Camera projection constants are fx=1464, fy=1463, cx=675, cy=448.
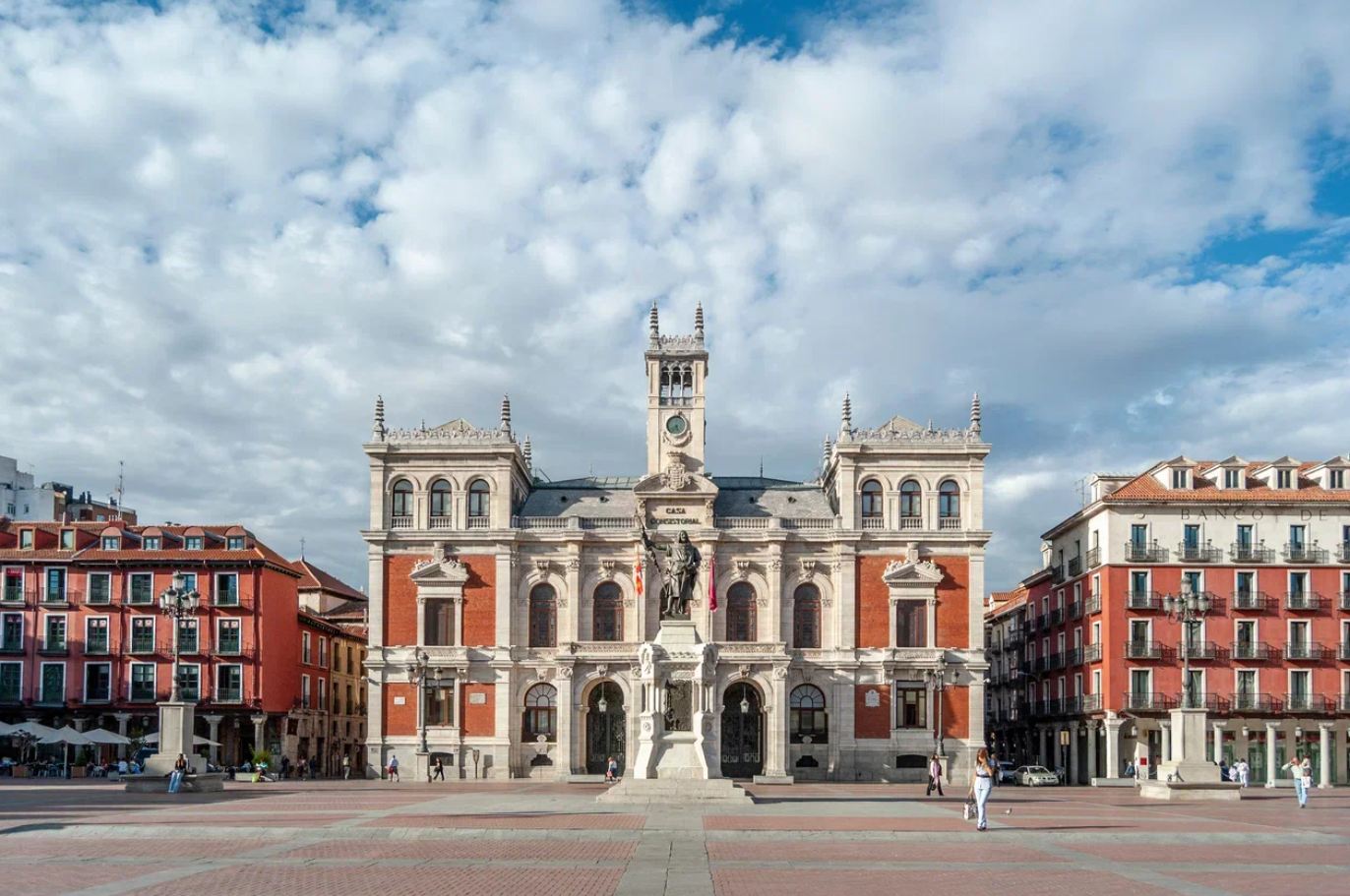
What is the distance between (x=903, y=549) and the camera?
73.5 metres

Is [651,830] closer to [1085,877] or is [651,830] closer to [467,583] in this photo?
[1085,877]

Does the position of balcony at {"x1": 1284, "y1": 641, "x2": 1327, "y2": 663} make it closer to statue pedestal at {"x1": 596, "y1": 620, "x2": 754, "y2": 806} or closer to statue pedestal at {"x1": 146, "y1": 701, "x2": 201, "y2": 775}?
statue pedestal at {"x1": 596, "y1": 620, "x2": 754, "y2": 806}

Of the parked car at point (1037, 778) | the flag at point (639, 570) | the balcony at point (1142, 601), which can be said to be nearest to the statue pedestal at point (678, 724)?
the flag at point (639, 570)

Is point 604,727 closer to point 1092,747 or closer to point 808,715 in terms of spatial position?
point 808,715

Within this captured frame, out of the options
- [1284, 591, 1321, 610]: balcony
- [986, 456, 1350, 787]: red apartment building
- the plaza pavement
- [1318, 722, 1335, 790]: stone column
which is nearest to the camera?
the plaza pavement

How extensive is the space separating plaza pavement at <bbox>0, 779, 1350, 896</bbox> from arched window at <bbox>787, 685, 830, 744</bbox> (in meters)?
25.3

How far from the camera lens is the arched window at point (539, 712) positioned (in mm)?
72875

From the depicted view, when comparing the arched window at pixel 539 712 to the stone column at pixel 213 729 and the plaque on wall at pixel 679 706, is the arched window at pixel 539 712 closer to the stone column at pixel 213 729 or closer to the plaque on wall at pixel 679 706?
the stone column at pixel 213 729

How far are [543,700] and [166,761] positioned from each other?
25.4 m

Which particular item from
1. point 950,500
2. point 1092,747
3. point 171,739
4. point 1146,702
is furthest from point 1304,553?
point 171,739

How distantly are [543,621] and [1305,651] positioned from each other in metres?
37.4

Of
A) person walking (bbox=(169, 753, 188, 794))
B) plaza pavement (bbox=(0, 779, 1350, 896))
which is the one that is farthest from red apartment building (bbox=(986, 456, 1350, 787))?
person walking (bbox=(169, 753, 188, 794))

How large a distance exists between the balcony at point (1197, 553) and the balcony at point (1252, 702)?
6697mm

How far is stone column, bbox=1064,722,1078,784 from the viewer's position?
7656 centimetres
